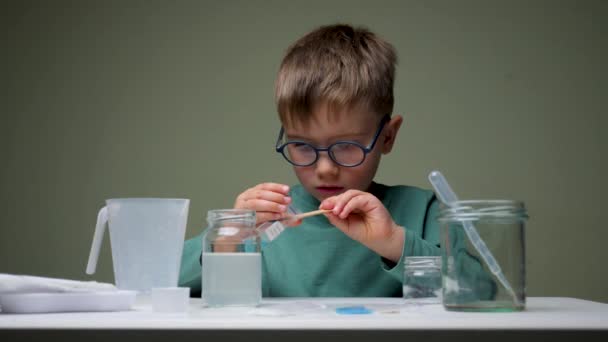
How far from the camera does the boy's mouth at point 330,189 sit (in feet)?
4.59

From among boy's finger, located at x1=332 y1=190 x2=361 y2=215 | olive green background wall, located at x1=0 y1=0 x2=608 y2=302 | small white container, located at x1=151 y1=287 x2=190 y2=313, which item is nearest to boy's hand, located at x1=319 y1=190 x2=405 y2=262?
boy's finger, located at x1=332 y1=190 x2=361 y2=215

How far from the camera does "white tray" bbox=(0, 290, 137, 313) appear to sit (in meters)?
0.73

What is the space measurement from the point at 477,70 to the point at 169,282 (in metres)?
1.61

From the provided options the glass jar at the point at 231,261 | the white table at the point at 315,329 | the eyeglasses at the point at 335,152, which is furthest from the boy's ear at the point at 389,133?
the white table at the point at 315,329

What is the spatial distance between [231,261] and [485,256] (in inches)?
11.7

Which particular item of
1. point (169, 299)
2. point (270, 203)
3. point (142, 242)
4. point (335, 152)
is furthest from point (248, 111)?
point (169, 299)

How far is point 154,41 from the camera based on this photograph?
2354 millimetres

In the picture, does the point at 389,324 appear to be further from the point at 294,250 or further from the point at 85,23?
the point at 85,23

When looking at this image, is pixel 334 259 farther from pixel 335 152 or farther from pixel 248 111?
pixel 248 111

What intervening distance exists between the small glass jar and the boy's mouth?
431 millimetres

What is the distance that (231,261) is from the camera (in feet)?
2.80

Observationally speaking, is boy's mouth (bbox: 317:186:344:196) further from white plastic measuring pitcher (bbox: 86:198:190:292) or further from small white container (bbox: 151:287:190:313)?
small white container (bbox: 151:287:190:313)

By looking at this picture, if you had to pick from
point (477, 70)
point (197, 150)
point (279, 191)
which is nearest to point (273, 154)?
point (197, 150)

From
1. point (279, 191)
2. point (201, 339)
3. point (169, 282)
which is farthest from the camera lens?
point (279, 191)
